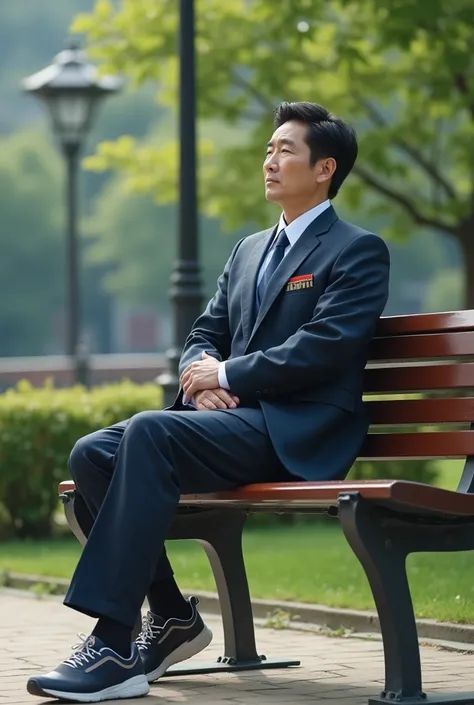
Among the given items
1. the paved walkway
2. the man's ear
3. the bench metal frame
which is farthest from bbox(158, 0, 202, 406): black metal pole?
the bench metal frame

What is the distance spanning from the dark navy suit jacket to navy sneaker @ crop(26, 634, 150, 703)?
79cm

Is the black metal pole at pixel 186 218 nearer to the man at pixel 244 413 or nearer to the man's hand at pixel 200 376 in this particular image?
the man at pixel 244 413

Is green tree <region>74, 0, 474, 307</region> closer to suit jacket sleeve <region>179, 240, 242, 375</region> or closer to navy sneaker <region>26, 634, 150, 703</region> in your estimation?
suit jacket sleeve <region>179, 240, 242, 375</region>

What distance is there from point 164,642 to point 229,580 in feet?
1.21

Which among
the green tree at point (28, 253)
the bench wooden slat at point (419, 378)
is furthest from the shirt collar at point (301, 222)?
the green tree at point (28, 253)

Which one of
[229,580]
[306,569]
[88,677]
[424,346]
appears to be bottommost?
[306,569]

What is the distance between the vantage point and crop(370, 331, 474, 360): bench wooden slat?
16.3 feet

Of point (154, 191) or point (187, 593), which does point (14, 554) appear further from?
point (154, 191)

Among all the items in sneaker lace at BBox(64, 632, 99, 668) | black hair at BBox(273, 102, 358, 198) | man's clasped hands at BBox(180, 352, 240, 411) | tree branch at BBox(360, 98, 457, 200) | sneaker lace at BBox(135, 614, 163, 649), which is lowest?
sneaker lace at BBox(135, 614, 163, 649)

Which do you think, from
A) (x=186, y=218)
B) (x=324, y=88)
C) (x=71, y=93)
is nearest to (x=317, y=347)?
(x=186, y=218)

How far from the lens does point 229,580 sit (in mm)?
5480

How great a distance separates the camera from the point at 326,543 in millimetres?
10844

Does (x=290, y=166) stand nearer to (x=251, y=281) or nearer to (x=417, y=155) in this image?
(x=251, y=281)

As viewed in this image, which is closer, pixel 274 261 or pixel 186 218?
pixel 274 261
